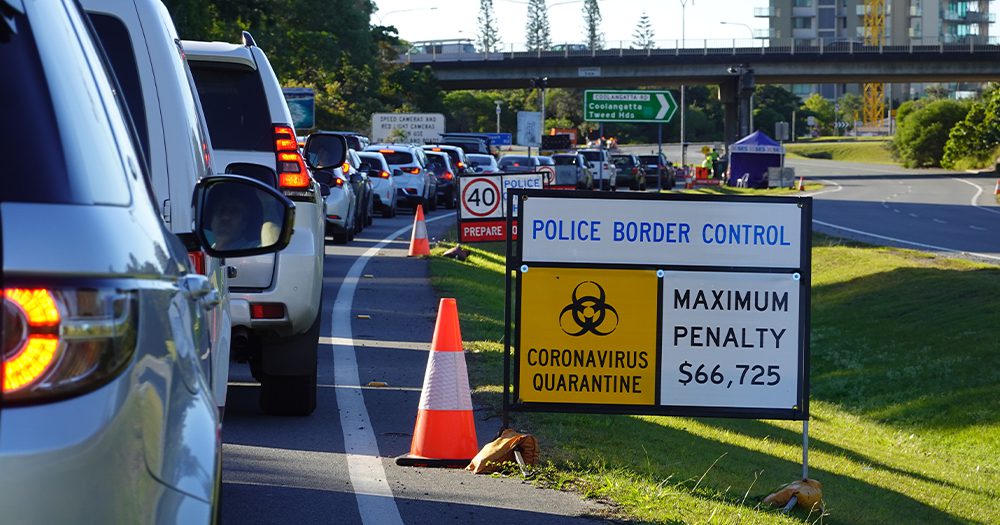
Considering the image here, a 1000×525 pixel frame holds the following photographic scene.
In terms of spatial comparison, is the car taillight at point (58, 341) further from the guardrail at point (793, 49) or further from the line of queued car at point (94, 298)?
the guardrail at point (793, 49)

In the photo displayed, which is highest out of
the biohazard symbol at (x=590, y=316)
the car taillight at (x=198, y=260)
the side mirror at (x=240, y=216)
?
the side mirror at (x=240, y=216)

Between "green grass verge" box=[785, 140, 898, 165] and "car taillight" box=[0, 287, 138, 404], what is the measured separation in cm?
12250

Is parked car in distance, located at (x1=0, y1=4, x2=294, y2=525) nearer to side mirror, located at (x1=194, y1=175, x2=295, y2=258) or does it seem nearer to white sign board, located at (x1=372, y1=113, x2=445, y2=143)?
side mirror, located at (x1=194, y1=175, x2=295, y2=258)

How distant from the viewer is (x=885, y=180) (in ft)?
257

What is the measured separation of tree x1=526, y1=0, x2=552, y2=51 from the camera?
587 feet

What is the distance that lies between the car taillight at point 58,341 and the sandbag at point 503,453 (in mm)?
5293

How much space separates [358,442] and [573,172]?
4183 cm

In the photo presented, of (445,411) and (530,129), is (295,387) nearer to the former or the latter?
(445,411)

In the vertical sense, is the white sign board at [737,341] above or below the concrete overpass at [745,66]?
below

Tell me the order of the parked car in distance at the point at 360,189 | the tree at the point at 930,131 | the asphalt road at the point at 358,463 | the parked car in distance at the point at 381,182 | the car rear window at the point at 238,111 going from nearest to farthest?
1. the asphalt road at the point at 358,463
2. the car rear window at the point at 238,111
3. the parked car in distance at the point at 360,189
4. the parked car in distance at the point at 381,182
5. the tree at the point at 930,131

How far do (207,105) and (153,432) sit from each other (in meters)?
6.77

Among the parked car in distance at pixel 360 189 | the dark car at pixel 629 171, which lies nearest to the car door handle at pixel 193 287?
the parked car in distance at pixel 360 189

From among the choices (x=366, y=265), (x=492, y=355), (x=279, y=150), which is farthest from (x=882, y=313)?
(x=279, y=150)

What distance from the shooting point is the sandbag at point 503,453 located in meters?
7.51
